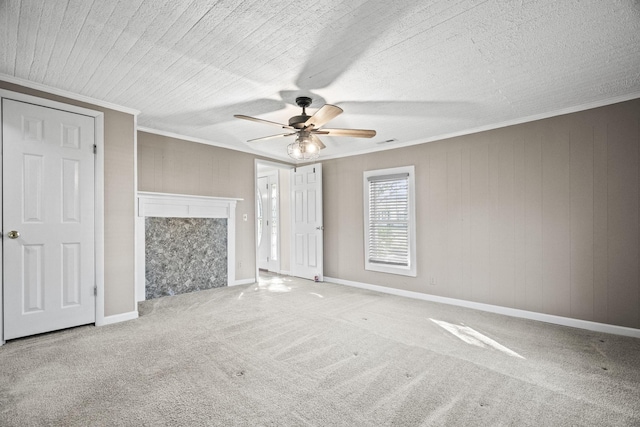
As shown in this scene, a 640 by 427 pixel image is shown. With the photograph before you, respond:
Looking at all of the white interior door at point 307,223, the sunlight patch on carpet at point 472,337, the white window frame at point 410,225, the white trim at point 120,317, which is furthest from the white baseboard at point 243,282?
the sunlight patch on carpet at point 472,337

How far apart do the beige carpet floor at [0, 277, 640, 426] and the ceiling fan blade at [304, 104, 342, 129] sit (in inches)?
84.5

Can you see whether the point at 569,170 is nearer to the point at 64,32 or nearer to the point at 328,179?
the point at 328,179

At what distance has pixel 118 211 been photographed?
3615 millimetres

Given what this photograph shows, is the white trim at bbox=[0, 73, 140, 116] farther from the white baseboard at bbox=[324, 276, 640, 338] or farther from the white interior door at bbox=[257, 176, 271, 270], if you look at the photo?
the white baseboard at bbox=[324, 276, 640, 338]

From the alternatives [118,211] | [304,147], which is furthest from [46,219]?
[304,147]

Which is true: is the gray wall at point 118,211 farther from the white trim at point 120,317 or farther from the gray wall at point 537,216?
the gray wall at point 537,216

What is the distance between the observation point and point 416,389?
2.19 meters

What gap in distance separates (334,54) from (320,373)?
249cm

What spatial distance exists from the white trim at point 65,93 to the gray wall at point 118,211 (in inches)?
2.1

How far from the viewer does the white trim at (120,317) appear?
137 inches

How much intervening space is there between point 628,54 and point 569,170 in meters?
1.45

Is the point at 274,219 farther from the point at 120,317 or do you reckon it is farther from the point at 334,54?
the point at 334,54

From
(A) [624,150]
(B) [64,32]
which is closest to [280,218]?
(B) [64,32]

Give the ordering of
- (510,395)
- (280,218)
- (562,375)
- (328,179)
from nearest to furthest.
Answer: (510,395) < (562,375) < (328,179) < (280,218)
